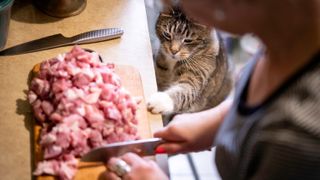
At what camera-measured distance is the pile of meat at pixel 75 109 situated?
0.74 m

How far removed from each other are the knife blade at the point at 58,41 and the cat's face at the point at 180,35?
0.76 feet

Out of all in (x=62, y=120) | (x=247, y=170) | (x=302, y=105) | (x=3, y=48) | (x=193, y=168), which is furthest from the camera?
(x=193, y=168)

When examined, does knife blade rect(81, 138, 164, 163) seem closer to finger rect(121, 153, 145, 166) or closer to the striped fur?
finger rect(121, 153, 145, 166)

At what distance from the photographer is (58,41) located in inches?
36.8

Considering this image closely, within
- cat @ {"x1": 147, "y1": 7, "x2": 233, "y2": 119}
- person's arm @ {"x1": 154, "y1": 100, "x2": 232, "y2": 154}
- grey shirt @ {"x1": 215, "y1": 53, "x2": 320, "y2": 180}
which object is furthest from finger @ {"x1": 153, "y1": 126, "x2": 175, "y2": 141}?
cat @ {"x1": 147, "y1": 7, "x2": 233, "y2": 119}

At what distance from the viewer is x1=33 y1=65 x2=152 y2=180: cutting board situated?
746mm

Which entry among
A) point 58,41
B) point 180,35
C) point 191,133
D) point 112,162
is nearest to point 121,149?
point 112,162

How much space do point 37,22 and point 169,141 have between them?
0.45m

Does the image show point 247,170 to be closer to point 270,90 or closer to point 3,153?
point 270,90

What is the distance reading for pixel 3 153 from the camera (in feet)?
2.53

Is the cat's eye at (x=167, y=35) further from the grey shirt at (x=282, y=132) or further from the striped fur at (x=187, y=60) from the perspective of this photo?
the grey shirt at (x=282, y=132)

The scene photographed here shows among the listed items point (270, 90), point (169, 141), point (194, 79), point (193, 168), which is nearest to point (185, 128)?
point (169, 141)

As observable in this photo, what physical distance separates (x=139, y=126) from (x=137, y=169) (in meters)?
0.13

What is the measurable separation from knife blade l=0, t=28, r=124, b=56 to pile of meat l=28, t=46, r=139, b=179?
0.10m
